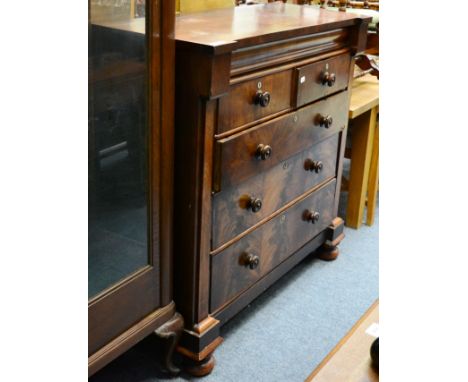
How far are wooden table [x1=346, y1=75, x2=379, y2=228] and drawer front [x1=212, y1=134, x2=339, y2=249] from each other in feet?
1.17

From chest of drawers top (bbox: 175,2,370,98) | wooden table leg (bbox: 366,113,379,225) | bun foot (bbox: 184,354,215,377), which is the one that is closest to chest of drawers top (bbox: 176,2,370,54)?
chest of drawers top (bbox: 175,2,370,98)

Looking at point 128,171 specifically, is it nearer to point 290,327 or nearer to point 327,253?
point 290,327

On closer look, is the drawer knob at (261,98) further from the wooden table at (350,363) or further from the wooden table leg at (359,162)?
the wooden table leg at (359,162)

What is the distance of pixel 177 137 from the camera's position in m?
1.46

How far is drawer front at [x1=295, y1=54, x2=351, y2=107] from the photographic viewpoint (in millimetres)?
1750

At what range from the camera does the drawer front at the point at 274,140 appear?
152cm

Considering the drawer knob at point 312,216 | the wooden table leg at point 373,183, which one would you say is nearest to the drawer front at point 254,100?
the drawer knob at point 312,216

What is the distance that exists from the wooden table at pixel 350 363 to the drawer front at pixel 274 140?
1.76ft

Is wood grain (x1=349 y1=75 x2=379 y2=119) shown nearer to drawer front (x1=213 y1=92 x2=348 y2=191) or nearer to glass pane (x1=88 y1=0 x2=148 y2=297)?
drawer front (x1=213 y1=92 x2=348 y2=191)

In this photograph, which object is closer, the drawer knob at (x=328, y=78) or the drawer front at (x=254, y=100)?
the drawer front at (x=254, y=100)
